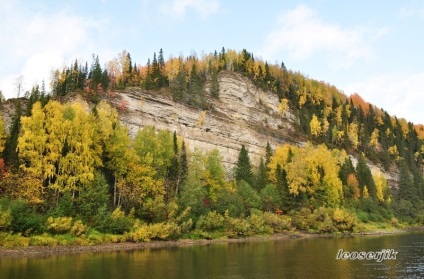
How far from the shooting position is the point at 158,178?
60.6 metres

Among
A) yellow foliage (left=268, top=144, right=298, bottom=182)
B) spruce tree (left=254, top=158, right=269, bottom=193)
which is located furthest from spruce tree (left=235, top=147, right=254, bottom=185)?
yellow foliage (left=268, top=144, right=298, bottom=182)

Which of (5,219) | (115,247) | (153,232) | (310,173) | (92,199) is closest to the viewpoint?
(5,219)

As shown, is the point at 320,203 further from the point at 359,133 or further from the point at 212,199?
the point at 359,133

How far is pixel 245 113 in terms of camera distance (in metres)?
102

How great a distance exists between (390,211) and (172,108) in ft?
195

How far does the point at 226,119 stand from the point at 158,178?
1548 inches

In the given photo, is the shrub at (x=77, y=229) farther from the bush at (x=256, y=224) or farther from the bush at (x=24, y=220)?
the bush at (x=256, y=224)

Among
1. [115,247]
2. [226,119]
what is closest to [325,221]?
[226,119]

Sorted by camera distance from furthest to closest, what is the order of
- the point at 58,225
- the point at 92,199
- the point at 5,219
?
the point at 92,199 < the point at 58,225 < the point at 5,219

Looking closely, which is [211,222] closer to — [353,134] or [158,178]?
[158,178]

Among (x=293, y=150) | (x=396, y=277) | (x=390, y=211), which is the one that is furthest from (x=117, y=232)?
(x=390, y=211)

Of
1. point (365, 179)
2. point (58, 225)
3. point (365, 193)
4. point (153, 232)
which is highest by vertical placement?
point (365, 179)

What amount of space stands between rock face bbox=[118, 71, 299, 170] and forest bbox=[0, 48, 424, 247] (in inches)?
124

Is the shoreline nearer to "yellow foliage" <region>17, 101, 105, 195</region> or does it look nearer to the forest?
the forest
